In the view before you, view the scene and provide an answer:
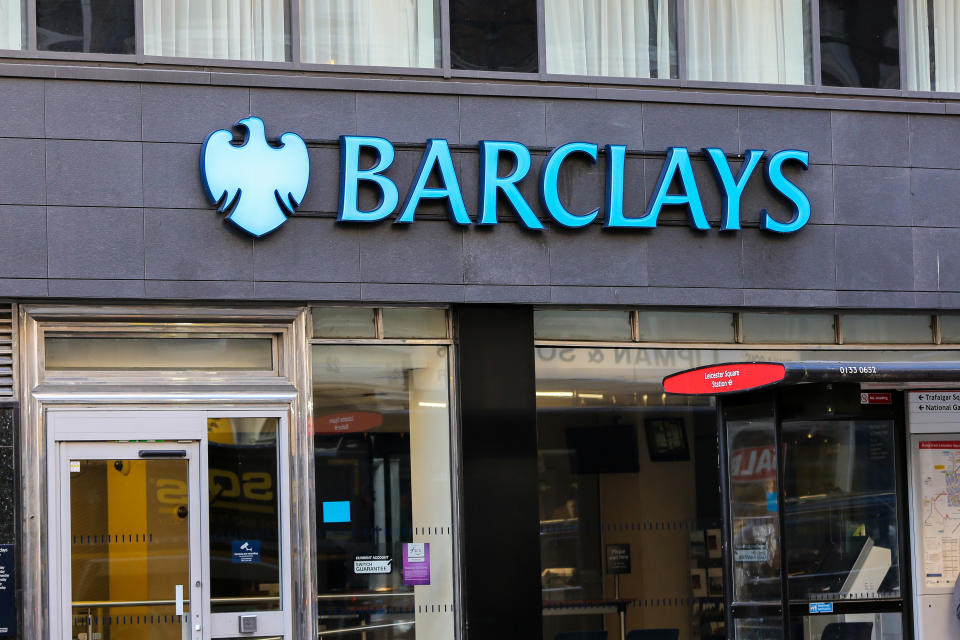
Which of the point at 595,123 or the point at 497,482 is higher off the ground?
the point at 595,123

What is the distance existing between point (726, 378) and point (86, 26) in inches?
207

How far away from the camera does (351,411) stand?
421 inches

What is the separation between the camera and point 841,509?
34.9 ft

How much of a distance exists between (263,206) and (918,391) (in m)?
5.10

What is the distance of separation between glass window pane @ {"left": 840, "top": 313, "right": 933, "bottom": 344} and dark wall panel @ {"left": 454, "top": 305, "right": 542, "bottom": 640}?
287 centimetres

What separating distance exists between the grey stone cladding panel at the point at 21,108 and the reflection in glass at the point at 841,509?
5851 mm

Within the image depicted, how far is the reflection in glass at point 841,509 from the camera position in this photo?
10.4m

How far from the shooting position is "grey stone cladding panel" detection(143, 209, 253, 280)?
10227 mm


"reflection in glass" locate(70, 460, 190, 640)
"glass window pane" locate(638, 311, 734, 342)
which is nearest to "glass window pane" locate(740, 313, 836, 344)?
"glass window pane" locate(638, 311, 734, 342)

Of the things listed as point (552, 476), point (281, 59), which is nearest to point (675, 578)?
point (552, 476)

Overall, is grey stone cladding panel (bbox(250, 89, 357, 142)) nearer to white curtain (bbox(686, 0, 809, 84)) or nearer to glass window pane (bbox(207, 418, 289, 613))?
glass window pane (bbox(207, 418, 289, 613))

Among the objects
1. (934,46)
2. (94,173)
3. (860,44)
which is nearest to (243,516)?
(94,173)

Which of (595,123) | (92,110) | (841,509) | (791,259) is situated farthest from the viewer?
(791,259)

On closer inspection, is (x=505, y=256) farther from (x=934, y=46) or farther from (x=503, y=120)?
(x=934, y=46)
